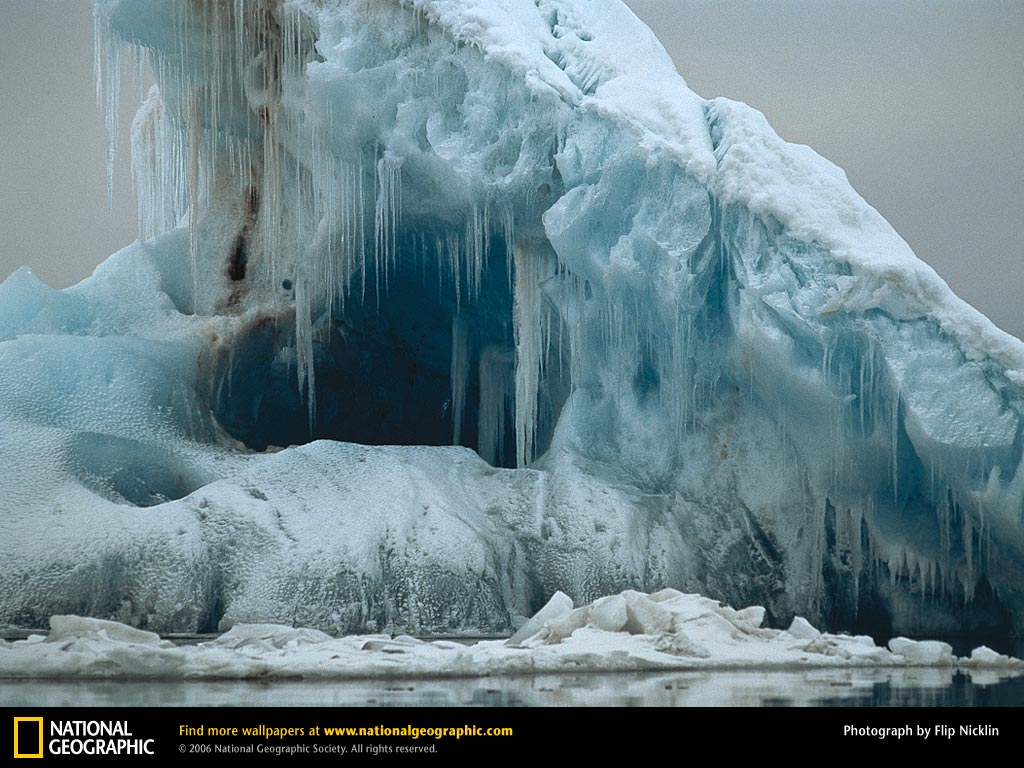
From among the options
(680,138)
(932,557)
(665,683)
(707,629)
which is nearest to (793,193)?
(680,138)

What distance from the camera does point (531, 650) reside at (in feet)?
17.7

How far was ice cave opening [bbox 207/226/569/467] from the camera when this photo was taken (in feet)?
29.2

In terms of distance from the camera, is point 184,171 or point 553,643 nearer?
point 553,643

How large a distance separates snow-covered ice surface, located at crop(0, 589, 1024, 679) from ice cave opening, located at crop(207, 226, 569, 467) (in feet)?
9.59

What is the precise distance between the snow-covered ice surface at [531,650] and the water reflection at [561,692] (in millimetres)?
184

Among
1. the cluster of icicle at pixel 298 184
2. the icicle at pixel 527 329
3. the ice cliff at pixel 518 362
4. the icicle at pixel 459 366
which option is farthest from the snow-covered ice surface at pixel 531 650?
the icicle at pixel 459 366

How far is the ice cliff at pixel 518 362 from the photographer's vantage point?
673 cm

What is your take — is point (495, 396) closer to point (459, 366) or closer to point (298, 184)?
point (459, 366)

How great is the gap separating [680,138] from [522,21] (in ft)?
4.77

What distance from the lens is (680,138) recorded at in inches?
294

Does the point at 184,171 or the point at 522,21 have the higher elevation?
the point at 522,21

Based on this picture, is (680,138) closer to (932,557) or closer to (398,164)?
(398,164)
